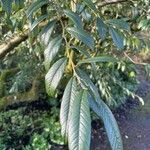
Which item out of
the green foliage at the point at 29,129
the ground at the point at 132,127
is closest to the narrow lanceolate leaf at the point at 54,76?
the green foliage at the point at 29,129

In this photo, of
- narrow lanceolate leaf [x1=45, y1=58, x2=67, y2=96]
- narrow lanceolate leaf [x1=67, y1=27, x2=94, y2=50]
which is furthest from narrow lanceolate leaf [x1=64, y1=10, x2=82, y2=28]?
narrow lanceolate leaf [x1=45, y1=58, x2=67, y2=96]

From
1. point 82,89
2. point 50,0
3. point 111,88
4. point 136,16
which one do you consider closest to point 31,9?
point 50,0

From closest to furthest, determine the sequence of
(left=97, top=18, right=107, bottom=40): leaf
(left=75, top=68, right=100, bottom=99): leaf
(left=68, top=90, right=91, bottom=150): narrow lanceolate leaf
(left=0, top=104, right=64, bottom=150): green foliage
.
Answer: (left=68, top=90, right=91, bottom=150): narrow lanceolate leaf, (left=75, top=68, right=100, bottom=99): leaf, (left=97, top=18, right=107, bottom=40): leaf, (left=0, top=104, right=64, bottom=150): green foliage

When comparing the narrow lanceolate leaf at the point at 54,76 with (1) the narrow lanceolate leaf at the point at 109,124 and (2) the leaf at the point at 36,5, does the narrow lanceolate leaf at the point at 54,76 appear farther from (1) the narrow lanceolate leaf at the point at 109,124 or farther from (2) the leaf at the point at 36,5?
(2) the leaf at the point at 36,5

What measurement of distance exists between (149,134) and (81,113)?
155 inches

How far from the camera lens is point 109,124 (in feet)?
2.15

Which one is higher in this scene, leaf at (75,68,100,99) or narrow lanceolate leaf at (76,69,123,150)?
leaf at (75,68,100,99)

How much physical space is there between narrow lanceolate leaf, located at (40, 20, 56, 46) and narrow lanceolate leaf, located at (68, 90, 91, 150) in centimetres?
32

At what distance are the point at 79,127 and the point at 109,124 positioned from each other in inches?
3.0

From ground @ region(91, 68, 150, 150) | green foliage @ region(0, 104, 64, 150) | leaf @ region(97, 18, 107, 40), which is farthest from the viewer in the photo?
ground @ region(91, 68, 150, 150)

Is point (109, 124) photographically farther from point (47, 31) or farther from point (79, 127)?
point (47, 31)

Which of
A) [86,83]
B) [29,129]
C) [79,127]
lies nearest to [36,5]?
[86,83]

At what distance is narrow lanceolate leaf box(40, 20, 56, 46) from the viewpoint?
36.2 inches

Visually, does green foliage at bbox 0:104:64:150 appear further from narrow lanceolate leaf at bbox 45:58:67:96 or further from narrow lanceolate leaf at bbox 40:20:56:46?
narrow lanceolate leaf at bbox 45:58:67:96
